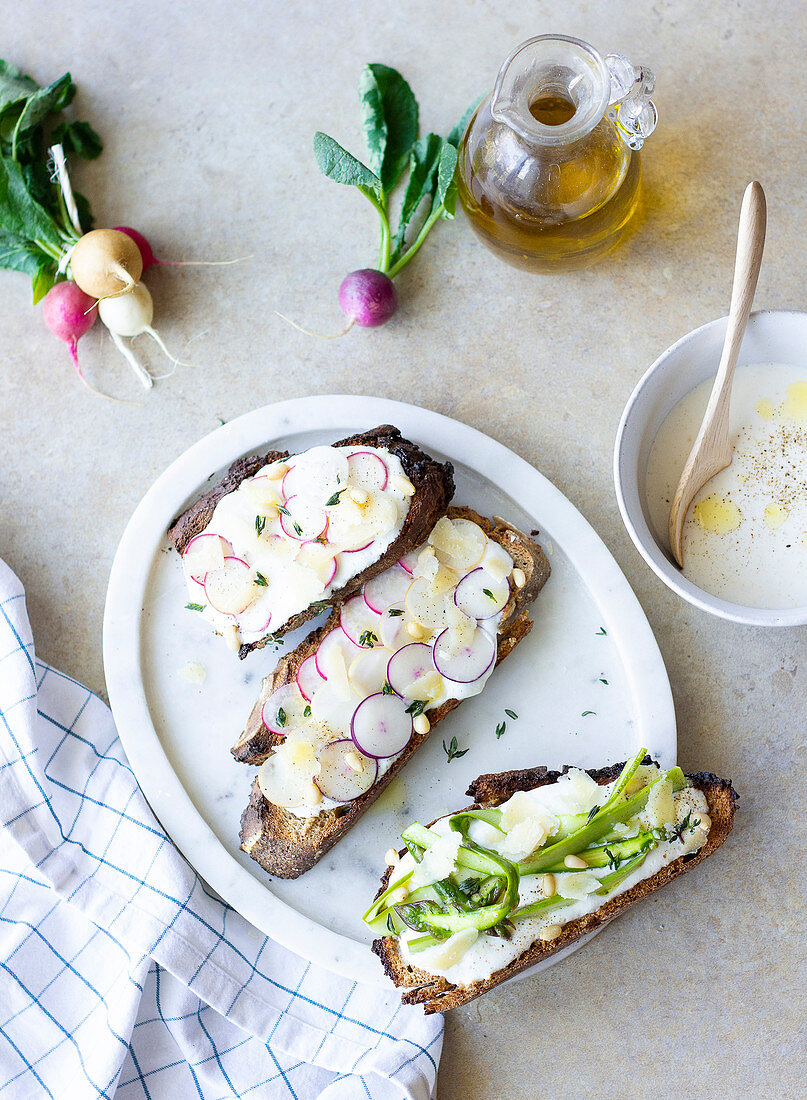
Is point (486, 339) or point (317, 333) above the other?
point (317, 333)

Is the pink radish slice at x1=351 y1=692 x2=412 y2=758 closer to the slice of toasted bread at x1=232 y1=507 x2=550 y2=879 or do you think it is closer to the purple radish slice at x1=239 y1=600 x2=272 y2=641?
the slice of toasted bread at x1=232 y1=507 x2=550 y2=879

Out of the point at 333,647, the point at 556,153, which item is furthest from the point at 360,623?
the point at 556,153

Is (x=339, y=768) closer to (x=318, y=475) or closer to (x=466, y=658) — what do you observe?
(x=466, y=658)

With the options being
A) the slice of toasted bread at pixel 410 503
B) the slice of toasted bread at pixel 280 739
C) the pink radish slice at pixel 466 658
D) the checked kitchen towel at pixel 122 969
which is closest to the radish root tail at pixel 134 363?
the slice of toasted bread at pixel 410 503

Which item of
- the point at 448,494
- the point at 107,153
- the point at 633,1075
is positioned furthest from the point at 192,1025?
the point at 107,153

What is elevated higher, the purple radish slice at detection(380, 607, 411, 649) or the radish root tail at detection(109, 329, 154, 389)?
the radish root tail at detection(109, 329, 154, 389)

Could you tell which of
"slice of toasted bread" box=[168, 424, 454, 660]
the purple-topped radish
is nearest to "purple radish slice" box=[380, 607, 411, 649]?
"slice of toasted bread" box=[168, 424, 454, 660]
